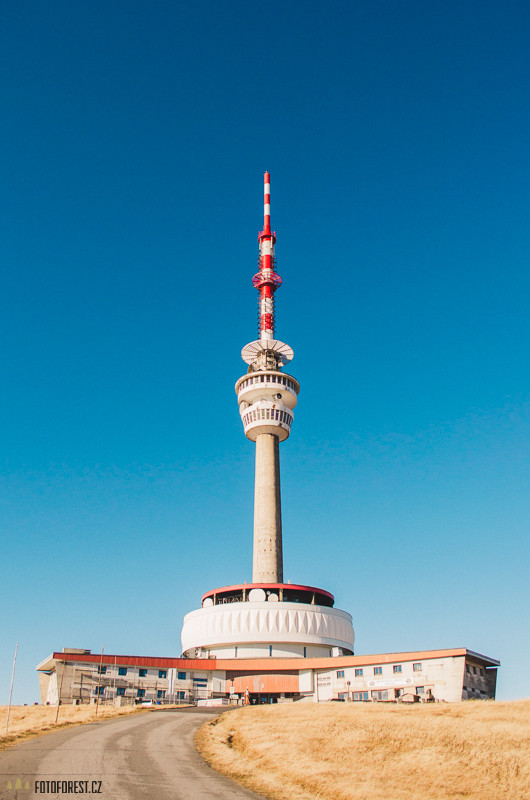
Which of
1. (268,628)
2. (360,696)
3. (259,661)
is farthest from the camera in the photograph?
(268,628)

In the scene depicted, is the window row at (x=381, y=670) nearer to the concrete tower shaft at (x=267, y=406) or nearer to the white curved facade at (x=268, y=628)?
the white curved facade at (x=268, y=628)

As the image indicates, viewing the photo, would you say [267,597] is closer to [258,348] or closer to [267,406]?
[267,406]

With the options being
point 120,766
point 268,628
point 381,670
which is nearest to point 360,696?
point 381,670

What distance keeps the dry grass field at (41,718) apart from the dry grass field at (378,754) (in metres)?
9.53

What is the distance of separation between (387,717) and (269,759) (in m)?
12.9

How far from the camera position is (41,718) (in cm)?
5022

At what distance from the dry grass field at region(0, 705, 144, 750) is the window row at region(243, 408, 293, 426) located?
59705 millimetres

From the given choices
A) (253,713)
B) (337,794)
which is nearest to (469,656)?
(253,713)

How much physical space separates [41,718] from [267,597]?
150 feet

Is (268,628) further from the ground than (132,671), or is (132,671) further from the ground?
(268,628)

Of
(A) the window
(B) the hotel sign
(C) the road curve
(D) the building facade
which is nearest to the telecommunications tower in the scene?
(D) the building facade

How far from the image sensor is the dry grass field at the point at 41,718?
33653mm

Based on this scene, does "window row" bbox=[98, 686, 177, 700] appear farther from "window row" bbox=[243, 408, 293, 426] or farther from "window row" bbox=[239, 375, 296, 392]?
"window row" bbox=[239, 375, 296, 392]

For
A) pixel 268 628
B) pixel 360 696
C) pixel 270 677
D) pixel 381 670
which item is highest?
pixel 268 628
